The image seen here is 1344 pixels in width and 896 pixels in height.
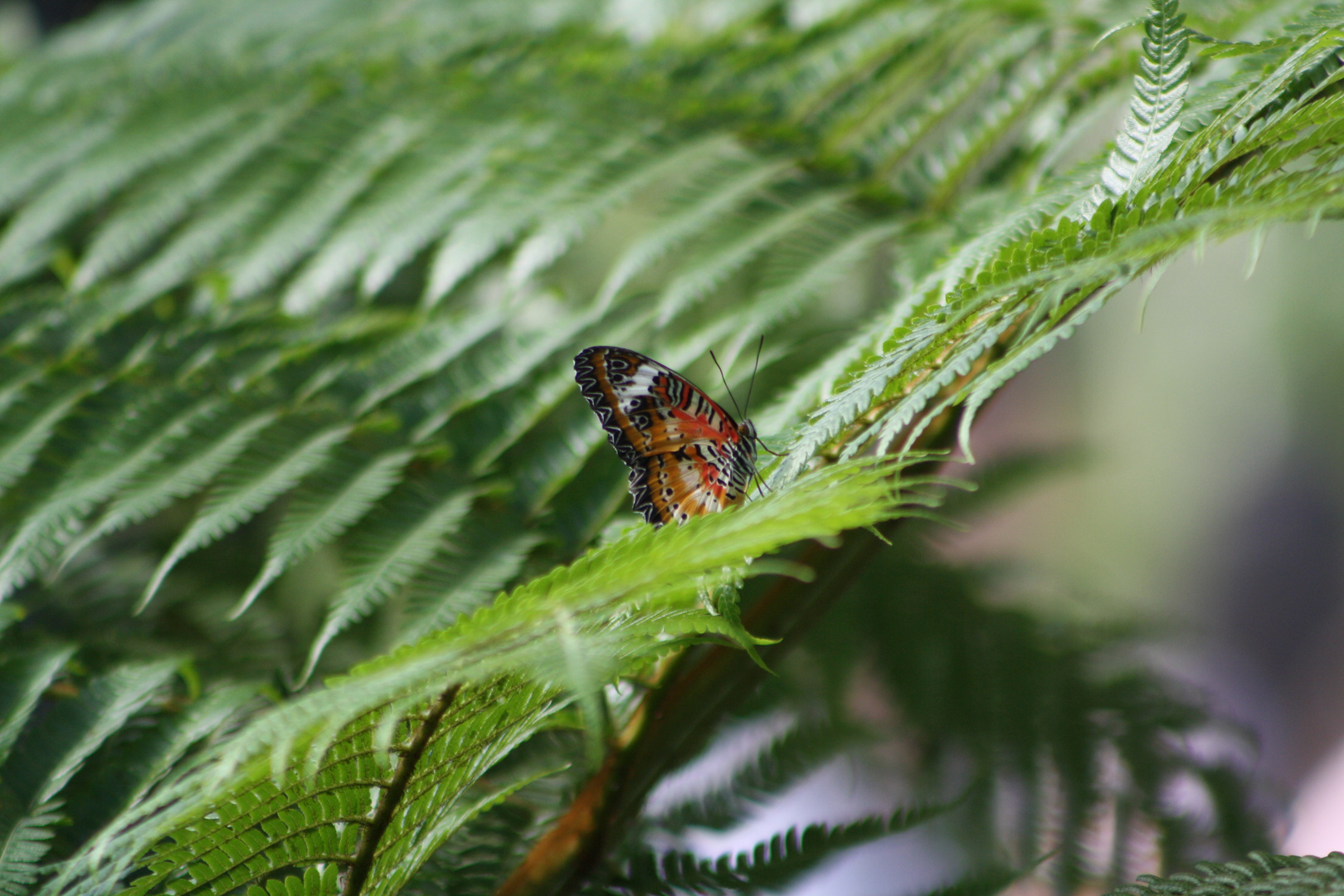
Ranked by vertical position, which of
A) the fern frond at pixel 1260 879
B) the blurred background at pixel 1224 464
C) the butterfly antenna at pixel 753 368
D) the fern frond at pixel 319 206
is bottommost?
the fern frond at pixel 1260 879

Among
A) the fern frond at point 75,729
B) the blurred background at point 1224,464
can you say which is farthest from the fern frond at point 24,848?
the blurred background at point 1224,464

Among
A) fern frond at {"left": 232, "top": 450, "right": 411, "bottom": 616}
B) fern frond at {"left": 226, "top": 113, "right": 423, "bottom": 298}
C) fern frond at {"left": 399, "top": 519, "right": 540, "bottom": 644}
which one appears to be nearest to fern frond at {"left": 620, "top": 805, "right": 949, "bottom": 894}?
fern frond at {"left": 399, "top": 519, "right": 540, "bottom": 644}

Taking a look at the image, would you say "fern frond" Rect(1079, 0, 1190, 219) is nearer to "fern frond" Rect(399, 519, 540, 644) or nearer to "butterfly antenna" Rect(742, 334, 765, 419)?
"butterfly antenna" Rect(742, 334, 765, 419)

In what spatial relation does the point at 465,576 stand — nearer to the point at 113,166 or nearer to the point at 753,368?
the point at 753,368

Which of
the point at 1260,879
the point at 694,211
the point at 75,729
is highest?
the point at 694,211

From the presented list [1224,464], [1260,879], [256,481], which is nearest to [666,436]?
[256,481]

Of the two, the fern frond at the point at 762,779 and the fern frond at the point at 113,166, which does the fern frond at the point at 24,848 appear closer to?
the fern frond at the point at 762,779

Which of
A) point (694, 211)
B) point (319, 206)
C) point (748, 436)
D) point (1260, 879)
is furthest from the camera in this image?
point (319, 206)
